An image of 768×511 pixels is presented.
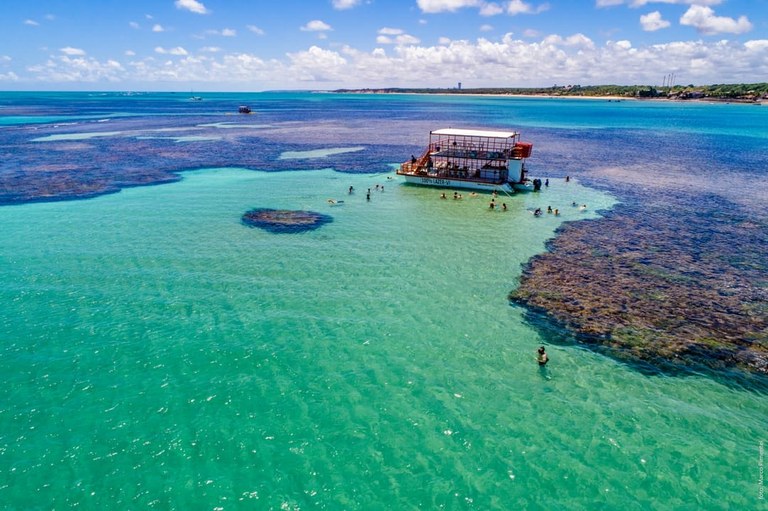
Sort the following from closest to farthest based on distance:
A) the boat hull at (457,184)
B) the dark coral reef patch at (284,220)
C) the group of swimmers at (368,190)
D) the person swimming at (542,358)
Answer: the person swimming at (542,358) < the dark coral reef patch at (284,220) < the group of swimmers at (368,190) < the boat hull at (457,184)

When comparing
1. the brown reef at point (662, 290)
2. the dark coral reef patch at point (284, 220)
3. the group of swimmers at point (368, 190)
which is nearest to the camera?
the brown reef at point (662, 290)

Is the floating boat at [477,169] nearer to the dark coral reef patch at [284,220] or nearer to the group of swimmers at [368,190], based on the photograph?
the group of swimmers at [368,190]

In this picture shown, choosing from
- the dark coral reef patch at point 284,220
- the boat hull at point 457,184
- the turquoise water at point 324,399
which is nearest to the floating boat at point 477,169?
the boat hull at point 457,184

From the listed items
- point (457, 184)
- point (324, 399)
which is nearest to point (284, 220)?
point (457, 184)

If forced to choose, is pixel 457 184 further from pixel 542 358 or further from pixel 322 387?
pixel 322 387

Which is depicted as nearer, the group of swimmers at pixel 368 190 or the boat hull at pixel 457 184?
the group of swimmers at pixel 368 190

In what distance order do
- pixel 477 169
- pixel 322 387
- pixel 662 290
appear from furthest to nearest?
pixel 477 169 < pixel 662 290 < pixel 322 387
